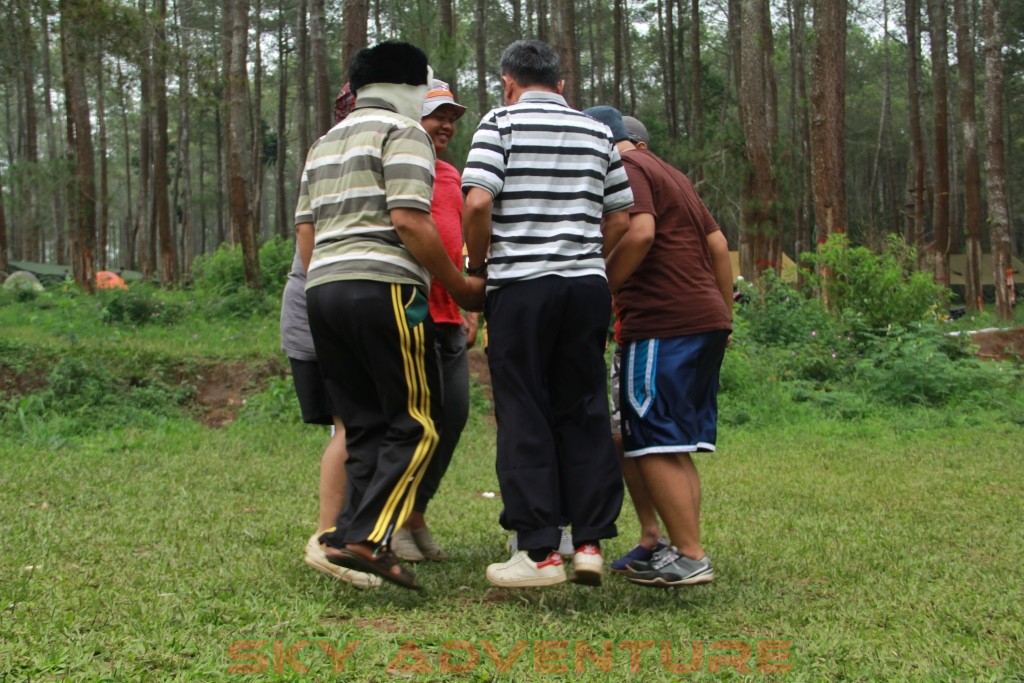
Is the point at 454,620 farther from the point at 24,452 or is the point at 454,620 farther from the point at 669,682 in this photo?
the point at 24,452

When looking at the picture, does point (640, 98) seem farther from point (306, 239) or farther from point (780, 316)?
point (306, 239)

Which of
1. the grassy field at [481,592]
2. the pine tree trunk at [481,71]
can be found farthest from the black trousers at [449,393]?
the pine tree trunk at [481,71]

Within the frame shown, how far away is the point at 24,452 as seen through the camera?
7.61 meters

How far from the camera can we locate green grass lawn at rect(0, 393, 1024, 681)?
10.2ft

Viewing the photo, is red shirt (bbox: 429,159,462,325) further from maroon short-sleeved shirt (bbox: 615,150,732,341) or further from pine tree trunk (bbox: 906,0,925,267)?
pine tree trunk (bbox: 906,0,925,267)

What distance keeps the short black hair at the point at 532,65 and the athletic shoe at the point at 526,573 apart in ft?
5.72

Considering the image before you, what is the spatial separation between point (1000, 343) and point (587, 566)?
12.5 metres

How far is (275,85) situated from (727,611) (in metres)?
44.8

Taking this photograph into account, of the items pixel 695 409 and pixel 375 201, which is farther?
pixel 695 409

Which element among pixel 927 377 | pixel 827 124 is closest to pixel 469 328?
pixel 927 377

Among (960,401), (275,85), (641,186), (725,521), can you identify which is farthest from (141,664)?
(275,85)

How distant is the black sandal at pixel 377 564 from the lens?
3.63 meters

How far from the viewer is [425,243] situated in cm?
371

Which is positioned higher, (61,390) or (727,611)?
(61,390)
